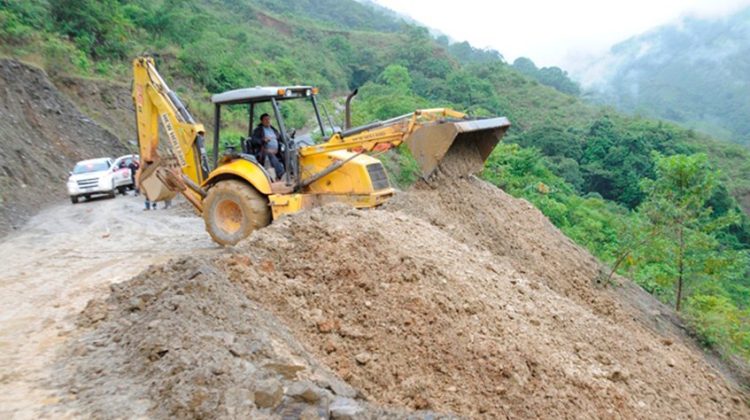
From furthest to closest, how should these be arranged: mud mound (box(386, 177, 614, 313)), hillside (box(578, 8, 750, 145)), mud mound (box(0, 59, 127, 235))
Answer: hillside (box(578, 8, 750, 145)) < mud mound (box(0, 59, 127, 235)) < mud mound (box(386, 177, 614, 313))

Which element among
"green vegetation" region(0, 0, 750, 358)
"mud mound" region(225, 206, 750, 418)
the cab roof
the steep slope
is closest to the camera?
the steep slope

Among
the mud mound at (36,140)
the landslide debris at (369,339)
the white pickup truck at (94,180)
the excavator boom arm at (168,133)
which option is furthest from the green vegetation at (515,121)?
the landslide debris at (369,339)

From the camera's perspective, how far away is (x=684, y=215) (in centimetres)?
1224

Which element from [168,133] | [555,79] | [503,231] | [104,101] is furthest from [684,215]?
[555,79]

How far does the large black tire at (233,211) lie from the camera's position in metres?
8.84

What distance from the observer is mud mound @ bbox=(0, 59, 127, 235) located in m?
15.9

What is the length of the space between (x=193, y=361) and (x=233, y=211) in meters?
5.07

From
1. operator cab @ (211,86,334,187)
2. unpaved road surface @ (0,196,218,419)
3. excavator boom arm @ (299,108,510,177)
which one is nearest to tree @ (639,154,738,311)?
excavator boom arm @ (299,108,510,177)

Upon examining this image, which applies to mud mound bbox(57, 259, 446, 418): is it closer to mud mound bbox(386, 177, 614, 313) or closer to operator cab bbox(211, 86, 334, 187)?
operator cab bbox(211, 86, 334, 187)

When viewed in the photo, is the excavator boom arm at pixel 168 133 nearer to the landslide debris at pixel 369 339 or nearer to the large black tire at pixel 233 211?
the large black tire at pixel 233 211

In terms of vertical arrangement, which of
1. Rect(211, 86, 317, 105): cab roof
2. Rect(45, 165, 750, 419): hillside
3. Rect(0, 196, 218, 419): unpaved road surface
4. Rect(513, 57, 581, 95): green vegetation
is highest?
Rect(211, 86, 317, 105): cab roof

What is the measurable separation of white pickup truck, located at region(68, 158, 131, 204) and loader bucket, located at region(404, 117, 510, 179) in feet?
34.1

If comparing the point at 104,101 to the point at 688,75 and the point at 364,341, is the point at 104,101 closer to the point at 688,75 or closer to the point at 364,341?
the point at 364,341

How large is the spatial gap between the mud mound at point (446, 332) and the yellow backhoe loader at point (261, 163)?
1.42 metres
